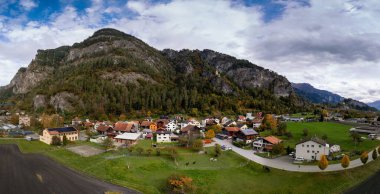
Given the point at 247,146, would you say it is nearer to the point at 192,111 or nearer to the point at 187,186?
the point at 187,186

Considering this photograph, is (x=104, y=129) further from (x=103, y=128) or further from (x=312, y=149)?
(x=312, y=149)

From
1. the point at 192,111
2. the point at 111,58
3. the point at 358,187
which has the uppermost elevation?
the point at 111,58

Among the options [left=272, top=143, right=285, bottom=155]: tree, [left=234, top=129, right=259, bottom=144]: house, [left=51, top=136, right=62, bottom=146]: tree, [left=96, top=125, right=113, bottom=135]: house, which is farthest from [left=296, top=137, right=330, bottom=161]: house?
[left=96, top=125, right=113, bottom=135]: house

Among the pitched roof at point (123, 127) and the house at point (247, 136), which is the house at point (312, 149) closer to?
the house at point (247, 136)

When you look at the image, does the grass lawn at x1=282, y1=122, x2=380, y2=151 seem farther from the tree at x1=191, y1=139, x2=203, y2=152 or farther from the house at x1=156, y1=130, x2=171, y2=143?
the house at x1=156, y1=130, x2=171, y2=143

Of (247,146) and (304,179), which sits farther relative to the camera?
(247,146)

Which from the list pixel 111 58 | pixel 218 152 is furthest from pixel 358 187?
pixel 111 58

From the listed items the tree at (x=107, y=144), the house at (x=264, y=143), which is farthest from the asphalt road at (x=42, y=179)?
the house at (x=264, y=143)
